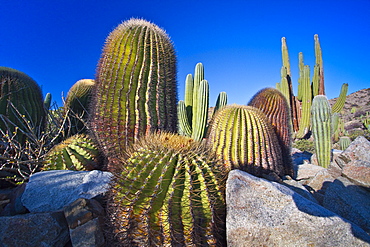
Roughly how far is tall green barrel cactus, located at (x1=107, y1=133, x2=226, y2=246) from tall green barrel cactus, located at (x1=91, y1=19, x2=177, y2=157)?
1.42 m

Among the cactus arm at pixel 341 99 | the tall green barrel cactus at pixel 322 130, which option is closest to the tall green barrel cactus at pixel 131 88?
the tall green barrel cactus at pixel 322 130

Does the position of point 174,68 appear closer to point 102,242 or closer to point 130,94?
point 130,94

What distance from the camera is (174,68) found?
3936 millimetres

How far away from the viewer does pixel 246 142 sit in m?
3.39

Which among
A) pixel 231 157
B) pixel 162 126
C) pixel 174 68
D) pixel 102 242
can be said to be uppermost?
pixel 174 68

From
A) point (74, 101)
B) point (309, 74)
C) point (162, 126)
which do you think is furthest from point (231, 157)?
point (309, 74)

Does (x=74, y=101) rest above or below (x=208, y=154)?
above

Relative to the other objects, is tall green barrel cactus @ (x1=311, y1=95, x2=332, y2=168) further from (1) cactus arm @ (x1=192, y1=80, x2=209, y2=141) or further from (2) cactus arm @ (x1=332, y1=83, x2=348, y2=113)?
(2) cactus arm @ (x1=332, y1=83, x2=348, y2=113)

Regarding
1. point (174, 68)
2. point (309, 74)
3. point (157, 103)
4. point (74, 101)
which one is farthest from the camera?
point (309, 74)

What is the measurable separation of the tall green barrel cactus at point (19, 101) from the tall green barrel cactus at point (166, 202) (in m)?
2.63

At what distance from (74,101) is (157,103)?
2459 mm

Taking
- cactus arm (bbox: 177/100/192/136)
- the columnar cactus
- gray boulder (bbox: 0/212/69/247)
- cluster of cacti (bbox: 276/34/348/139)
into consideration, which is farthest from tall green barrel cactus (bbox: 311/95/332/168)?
cluster of cacti (bbox: 276/34/348/139)

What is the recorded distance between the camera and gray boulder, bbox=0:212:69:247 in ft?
6.25

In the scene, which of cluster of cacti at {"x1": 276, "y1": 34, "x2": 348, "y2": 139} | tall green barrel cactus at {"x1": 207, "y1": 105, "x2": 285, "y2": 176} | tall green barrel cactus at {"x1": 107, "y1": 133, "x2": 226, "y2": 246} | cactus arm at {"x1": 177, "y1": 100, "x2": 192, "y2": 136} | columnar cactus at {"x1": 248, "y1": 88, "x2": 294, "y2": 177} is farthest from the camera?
cluster of cacti at {"x1": 276, "y1": 34, "x2": 348, "y2": 139}
